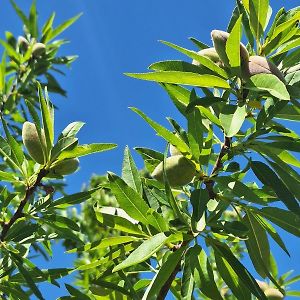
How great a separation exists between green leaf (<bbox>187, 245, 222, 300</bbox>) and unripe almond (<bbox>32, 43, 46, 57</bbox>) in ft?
10.1

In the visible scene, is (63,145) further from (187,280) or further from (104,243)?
(187,280)

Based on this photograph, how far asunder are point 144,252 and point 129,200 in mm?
209

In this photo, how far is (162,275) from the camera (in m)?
1.38

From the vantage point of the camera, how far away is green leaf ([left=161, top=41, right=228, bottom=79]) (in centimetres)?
137

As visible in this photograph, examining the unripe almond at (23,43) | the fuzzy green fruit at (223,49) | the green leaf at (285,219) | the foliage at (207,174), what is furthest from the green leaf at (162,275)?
the unripe almond at (23,43)

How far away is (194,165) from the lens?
1.53m

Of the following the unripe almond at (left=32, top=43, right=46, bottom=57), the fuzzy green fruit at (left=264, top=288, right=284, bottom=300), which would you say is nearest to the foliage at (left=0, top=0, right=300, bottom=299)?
the fuzzy green fruit at (left=264, top=288, right=284, bottom=300)

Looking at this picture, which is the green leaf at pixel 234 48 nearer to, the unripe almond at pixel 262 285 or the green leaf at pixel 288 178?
the green leaf at pixel 288 178

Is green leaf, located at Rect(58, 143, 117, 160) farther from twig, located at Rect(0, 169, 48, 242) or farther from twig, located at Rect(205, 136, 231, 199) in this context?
twig, located at Rect(205, 136, 231, 199)

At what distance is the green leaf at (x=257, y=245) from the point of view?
156 cm

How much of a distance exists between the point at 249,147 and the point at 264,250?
0.30 metres

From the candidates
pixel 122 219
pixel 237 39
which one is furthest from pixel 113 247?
pixel 237 39

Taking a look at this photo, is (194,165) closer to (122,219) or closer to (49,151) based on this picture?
(122,219)

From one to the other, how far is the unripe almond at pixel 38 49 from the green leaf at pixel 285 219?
3.09 m
